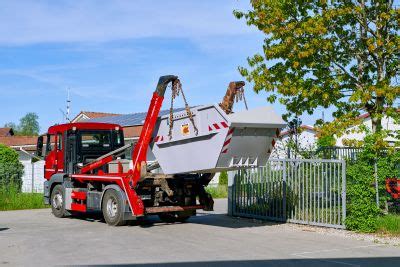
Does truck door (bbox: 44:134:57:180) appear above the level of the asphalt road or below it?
above

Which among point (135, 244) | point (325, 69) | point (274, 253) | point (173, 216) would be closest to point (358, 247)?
point (274, 253)

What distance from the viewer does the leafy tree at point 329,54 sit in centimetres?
1689

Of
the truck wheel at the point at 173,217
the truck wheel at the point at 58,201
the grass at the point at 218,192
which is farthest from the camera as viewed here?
the grass at the point at 218,192

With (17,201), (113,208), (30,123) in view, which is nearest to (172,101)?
(113,208)

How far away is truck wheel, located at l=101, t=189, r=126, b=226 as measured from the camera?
15.0 meters

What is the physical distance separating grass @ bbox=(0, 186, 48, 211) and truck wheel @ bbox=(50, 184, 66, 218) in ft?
14.7

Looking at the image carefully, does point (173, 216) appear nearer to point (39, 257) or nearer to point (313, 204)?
point (313, 204)

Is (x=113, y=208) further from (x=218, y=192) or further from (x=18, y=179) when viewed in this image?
(x=218, y=192)

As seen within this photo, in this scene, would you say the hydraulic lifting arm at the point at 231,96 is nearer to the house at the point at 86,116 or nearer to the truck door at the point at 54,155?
the truck door at the point at 54,155

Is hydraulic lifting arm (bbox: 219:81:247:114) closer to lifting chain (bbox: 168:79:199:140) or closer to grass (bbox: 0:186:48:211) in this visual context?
lifting chain (bbox: 168:79:199:140)

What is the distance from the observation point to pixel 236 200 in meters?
18.0

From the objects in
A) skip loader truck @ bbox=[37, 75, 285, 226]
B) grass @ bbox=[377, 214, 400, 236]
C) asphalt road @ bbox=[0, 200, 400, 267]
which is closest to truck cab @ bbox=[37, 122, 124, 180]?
skip loader truck @ bbox=[37, 75, 285, 226]

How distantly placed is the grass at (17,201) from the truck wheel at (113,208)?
25.0 feet

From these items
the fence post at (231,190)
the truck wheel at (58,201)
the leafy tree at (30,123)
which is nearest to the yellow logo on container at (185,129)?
the fence post at (231,190)
